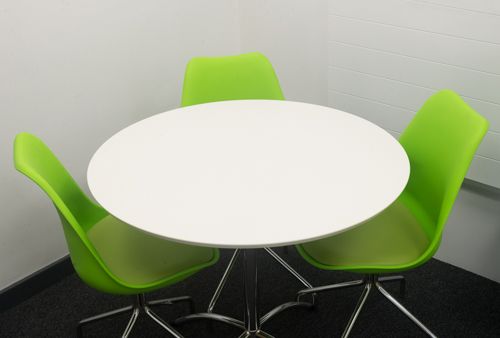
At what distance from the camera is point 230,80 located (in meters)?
3.04

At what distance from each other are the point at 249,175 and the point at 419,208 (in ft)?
2.54

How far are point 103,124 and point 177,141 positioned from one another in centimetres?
83

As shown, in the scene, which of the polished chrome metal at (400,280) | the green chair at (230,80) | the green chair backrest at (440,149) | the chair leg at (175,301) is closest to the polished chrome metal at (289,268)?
the green chair at (230,80)

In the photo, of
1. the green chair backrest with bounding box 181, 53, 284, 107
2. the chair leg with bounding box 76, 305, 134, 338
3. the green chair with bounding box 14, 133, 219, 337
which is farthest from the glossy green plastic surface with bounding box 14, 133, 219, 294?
the green chair backrest with bounding box 181, 53, 284, 107

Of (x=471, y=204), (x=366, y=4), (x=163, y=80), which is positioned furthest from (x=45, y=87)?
(x=471, y=204)

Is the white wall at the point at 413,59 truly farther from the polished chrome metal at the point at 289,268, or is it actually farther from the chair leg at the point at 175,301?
the chair leg at the point at 175,301

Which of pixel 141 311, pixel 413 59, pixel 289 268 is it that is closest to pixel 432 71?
pixel 413 59

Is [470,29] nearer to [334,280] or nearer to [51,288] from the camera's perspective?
[334,280]

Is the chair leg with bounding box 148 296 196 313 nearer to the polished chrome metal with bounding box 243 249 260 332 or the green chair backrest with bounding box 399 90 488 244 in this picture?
the polished chrome metal with bounding box 243 249 260 332

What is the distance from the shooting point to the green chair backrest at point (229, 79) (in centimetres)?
300

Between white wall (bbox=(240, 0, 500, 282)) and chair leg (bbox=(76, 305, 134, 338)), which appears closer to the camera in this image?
white wall (bbox=(240, 0, 500, 282))

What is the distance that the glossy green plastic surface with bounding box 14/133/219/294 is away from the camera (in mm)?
2072

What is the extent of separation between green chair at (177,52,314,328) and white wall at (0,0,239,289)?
1.20ft

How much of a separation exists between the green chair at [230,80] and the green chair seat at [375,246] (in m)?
0.64
